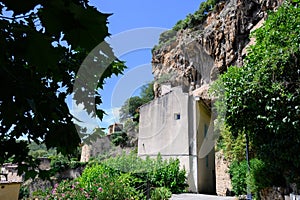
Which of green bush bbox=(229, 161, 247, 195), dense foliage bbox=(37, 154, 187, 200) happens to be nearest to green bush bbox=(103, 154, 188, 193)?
dense foliage bbox=(37, 154, 187, 200)

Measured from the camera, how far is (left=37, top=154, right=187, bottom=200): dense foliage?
8258 mm

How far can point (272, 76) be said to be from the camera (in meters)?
7.18

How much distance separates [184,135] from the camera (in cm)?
1631

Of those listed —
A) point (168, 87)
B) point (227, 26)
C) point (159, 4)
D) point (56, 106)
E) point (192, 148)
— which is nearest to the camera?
point (56, 106)

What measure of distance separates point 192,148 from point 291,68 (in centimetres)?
984

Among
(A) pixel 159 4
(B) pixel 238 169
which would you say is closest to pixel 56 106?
(A) pixel 159 4

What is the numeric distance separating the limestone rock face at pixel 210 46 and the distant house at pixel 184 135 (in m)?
5.18

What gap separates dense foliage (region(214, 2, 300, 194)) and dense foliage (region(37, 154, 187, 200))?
4.24 metres

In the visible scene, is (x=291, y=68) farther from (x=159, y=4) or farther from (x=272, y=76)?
(x=159, y=4)

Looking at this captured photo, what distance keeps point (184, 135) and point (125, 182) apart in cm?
789

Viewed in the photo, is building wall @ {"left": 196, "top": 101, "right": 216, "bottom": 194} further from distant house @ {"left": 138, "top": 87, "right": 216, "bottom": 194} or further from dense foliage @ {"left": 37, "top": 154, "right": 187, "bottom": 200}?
dense foliage @ {"left": 37, "top": 154, "right": 187, "bottom": 200}

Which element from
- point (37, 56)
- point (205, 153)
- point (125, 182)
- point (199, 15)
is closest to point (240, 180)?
point (125, 182)

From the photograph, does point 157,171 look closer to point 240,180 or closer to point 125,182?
point 240,180

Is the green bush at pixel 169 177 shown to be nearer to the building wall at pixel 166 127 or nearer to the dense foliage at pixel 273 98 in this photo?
the building wall at pixel 166 127
